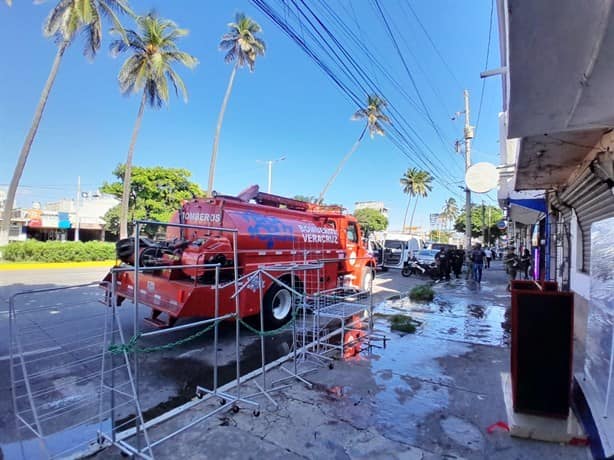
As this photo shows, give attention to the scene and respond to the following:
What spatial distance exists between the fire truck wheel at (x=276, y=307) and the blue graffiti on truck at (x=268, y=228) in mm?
912

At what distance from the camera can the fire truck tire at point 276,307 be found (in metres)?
6.82

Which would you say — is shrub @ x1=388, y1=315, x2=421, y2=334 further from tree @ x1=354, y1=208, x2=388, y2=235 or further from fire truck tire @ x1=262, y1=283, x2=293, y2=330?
tree @ x1=354, y1=208, x2=388, y2=235

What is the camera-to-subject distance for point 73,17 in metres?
18.3

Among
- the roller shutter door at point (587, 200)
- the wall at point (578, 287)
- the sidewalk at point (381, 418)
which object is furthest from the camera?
the wall at point (578, 287)

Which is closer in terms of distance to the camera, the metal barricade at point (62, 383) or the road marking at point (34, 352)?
the metal barricade at point (62, 383)

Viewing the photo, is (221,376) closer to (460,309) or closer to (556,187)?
(460,309)

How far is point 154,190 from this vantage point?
31.5 m

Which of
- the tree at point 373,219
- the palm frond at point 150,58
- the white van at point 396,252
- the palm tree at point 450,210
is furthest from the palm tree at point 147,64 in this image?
the palm tree at point 450,210

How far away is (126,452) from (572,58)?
14.1ft

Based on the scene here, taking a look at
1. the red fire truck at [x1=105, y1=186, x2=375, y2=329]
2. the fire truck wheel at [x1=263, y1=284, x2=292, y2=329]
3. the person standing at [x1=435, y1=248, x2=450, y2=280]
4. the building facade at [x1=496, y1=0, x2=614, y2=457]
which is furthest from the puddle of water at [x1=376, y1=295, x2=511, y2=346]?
the person standing at [x1=435, y1=248, x2=450, y2=280]

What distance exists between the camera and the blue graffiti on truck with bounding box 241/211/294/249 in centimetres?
698

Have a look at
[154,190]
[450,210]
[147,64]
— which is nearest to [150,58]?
[147,64]

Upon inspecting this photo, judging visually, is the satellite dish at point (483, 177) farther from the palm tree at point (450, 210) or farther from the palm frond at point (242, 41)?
the palm tree at point (450, 210)

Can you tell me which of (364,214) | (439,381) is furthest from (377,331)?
(364,214)
